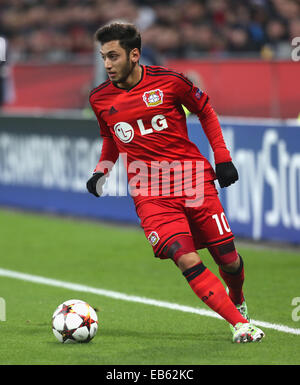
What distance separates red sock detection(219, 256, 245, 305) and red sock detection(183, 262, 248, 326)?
1.39 feet

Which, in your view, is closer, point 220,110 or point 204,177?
point 204,177

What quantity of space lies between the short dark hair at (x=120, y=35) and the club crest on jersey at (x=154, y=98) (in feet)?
1.08

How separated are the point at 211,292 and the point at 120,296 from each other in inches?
92.8

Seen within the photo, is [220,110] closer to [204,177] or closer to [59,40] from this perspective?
[59,40]

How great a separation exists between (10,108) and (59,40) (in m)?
2.59

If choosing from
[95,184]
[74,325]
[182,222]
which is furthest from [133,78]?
[74,325]

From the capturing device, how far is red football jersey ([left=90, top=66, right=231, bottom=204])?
6195 mm

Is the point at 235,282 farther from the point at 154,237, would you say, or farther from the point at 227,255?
the point at 154,237

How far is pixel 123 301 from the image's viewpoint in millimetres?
7922

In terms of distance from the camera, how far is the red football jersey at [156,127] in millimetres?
6195

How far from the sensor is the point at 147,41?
19.4 meters

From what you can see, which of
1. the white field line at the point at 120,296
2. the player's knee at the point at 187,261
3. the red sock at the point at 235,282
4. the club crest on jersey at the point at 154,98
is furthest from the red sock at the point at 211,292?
the club crest on jersey at the point at 154,98
